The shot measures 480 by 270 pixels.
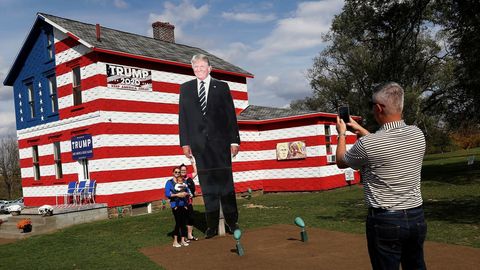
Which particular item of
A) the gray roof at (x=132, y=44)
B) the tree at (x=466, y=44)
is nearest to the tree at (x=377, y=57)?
the tree at (x=466, y=44)

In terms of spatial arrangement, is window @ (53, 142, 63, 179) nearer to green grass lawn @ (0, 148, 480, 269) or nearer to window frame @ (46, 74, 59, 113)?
window frame @ (46, 74, 59, 113)

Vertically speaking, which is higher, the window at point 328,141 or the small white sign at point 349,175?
the window at point 328,141

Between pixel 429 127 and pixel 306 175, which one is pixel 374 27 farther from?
pixel 429 127

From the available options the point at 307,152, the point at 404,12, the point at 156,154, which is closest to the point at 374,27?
the point at 404,12

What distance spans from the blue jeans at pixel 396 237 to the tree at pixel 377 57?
1301 cm

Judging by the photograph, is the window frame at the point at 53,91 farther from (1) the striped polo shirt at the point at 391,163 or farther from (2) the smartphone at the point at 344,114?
(1) the striped polo shirt at the point at 391,163

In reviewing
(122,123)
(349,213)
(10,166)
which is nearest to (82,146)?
(122,123)

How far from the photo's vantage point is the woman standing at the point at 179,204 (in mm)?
9883

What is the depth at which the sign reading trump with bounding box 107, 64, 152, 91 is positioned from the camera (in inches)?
666

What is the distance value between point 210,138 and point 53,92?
11975 millimetres

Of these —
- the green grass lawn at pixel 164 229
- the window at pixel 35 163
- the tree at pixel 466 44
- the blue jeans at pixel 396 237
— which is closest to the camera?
the blue jeans at pixel 396 237

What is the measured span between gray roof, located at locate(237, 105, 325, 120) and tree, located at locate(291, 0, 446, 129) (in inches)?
170

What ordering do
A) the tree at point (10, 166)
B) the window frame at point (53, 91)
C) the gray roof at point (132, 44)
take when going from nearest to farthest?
the gray roof at point (132, 44)
the window frame at point (53, 91)
the tree at point (10, 166)

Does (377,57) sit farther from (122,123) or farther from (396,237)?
(396,237)
